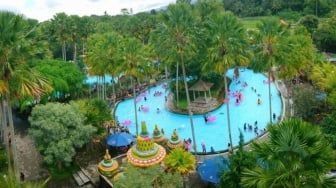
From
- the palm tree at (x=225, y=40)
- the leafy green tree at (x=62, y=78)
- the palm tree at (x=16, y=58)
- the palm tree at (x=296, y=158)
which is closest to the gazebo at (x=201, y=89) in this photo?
the leafy green tree at (x=62, y=78)

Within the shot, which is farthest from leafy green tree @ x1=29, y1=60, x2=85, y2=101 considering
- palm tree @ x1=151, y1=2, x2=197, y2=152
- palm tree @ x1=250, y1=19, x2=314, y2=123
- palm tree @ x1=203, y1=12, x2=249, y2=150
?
palm tree @ x1=250, y1=19, x2=314, y2=123

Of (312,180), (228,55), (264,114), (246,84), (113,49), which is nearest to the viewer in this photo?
(312,180)

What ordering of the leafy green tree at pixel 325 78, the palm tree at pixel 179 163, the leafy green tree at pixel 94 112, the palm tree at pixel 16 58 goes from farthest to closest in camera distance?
the leafy green tree at pixel 325 78 < the leafy green tree at pixel 94 112 < the palm tree at pixel 179 163 < the palm tree at pixel 16 58

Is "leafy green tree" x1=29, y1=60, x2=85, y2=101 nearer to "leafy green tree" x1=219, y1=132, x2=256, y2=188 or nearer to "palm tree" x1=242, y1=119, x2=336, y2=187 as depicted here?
"leafy green tree" x1=219, y1=132, x2=256, y2=188

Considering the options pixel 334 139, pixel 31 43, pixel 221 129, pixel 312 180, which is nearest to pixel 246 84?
pixel 221 129

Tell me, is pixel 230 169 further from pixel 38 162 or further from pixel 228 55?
pixel 38 162

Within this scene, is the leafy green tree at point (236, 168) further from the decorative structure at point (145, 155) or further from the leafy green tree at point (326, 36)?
the leafy green tree at point (326, 36)
